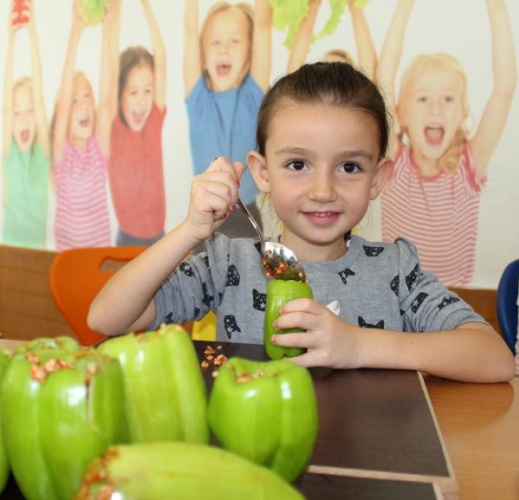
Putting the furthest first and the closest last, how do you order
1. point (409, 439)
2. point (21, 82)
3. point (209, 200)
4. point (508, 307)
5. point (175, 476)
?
point (21, 82) < point (508, 307) < point (209, 200) < point (409, 439) < point (175, 476)

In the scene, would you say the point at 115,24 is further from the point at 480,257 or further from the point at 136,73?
the point at 480,257

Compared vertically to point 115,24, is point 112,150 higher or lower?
lower

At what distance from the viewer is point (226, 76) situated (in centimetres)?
206

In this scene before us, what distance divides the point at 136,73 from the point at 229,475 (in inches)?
82.8

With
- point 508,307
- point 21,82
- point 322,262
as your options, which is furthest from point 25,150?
point 508,307

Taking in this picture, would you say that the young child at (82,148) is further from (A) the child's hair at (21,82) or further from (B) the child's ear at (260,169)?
(B) the child's ear at (260,169)

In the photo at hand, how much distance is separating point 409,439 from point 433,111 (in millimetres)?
1445

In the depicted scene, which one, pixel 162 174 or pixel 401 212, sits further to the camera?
pixel 162 174

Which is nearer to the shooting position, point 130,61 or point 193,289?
point 193,289

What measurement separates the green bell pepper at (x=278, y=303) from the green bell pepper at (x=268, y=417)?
0.34 m

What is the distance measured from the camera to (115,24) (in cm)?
226

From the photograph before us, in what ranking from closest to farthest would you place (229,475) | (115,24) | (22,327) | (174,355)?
(229,475)
(174,355)
(115,24)
(22,327)

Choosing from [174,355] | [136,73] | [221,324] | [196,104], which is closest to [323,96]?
[221,324]

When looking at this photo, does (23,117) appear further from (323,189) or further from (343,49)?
(323,189)
